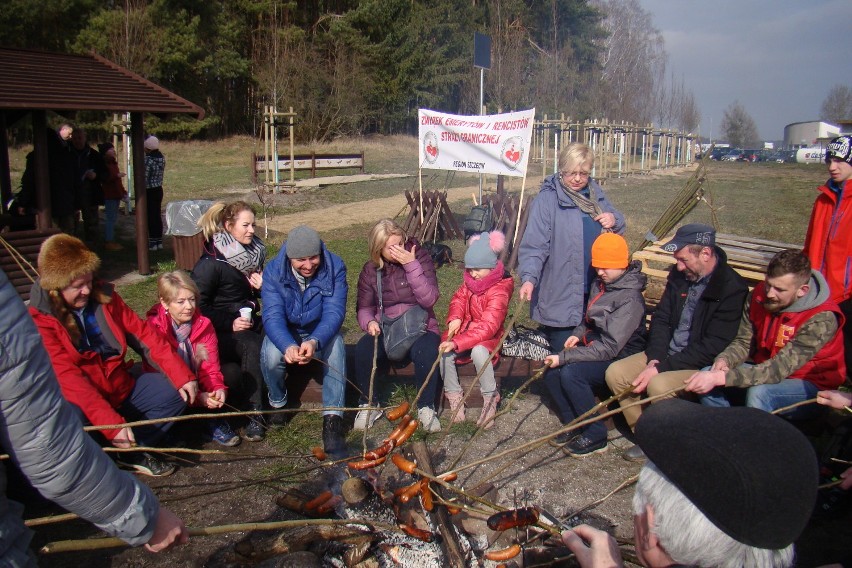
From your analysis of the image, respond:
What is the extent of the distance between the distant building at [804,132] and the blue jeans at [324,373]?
74.7 metres

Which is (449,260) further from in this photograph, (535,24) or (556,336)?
(535,24)

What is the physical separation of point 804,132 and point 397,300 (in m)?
83.4

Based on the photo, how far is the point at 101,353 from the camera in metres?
3.92

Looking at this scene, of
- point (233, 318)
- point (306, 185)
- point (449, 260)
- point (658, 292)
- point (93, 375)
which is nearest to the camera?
point (93, 375)

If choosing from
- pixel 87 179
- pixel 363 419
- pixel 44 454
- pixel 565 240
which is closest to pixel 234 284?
pixel 363 419

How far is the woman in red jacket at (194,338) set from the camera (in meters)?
4.35

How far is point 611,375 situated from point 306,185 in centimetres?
1686

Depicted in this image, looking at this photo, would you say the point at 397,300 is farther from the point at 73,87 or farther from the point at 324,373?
the point at 73,87

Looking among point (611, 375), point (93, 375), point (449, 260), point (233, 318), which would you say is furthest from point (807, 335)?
point (449, 260)

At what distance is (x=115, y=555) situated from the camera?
131 inches

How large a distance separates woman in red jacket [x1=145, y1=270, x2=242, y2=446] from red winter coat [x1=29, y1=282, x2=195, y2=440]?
0.15 metres

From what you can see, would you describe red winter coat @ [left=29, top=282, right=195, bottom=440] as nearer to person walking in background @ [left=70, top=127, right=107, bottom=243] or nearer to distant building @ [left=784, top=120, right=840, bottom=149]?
person walking in background @ [left=70, top=127, right=107, bottom=243]

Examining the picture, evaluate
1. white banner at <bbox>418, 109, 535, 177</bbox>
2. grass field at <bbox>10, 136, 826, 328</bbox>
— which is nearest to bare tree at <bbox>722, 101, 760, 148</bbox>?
grass field at <bbox>10, 136, 826, 328</bbox>

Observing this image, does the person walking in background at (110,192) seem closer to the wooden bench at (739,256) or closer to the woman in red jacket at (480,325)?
the woman in red jacket at (480,325)
